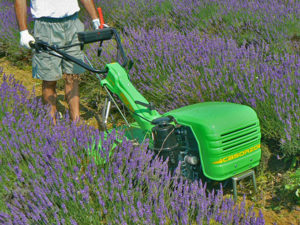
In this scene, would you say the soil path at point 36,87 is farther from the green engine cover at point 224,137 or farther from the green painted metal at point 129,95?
the green engine cover at point 224,137

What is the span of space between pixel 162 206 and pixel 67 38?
79.8 inches

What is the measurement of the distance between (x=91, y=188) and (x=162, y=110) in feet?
4.75

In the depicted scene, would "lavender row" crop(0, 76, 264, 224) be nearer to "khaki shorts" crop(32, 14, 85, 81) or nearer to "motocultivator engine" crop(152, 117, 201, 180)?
"motocultivator engine" crop(152, 117, 201, 180)

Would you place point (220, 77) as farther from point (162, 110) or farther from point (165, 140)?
point (165, 140)

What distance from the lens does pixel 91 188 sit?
217cm

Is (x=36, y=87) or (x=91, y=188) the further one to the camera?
(x=36, y=87)

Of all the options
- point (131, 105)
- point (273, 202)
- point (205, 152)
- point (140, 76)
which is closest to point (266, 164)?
point (273, 202)

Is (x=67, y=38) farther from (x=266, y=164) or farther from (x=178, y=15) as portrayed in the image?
(x=178, y=15)

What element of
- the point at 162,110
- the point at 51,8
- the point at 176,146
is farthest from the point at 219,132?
the point at 51,8

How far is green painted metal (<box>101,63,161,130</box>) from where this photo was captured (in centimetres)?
245

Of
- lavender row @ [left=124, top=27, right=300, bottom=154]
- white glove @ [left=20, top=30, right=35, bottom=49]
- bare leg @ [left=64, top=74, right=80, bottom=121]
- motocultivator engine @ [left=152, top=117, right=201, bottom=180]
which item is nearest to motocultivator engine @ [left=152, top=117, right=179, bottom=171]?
motocultivator engine @ [left=152, top=117, right=201, bottom=180]

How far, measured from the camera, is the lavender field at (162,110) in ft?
6.45

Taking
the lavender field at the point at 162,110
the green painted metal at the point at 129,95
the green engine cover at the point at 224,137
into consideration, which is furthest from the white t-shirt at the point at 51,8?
the green engine cover at the point at 224,137

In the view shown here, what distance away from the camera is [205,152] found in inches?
90.5
